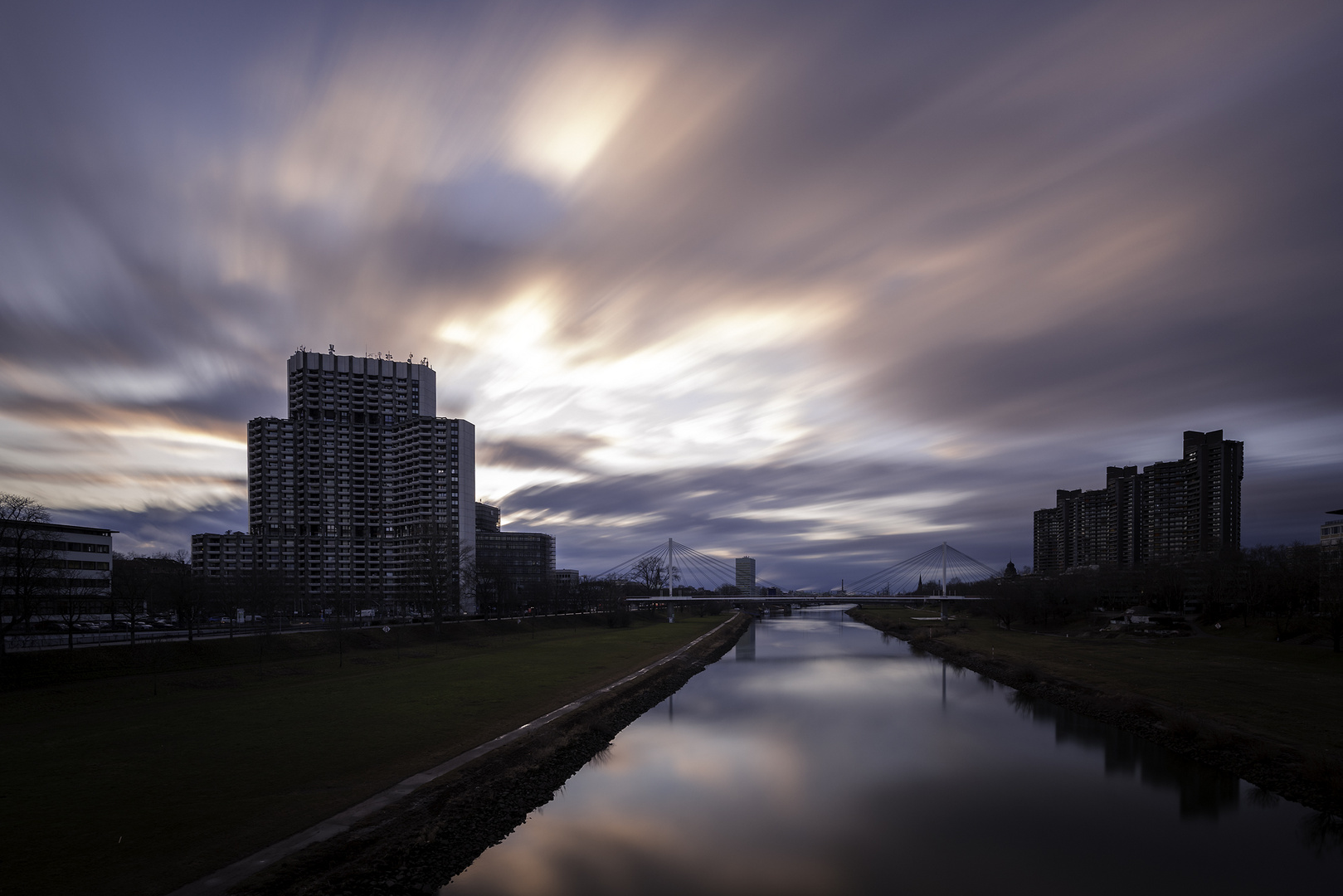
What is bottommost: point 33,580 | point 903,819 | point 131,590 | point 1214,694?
point 1214,694

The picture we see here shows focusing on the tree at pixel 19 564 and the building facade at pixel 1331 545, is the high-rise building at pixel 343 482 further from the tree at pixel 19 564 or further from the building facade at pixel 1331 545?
the building facade at pixel 1331 545

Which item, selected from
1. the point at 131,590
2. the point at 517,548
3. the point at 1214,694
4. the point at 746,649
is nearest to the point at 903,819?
the point at 1214,694

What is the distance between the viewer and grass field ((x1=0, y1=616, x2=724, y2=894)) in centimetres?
1405

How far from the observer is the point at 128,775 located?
19.2 metres

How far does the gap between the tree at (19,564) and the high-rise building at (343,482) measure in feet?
319

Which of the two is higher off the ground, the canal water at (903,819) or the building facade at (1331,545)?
the building facade at (1331,545)

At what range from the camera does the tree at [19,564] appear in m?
35.8

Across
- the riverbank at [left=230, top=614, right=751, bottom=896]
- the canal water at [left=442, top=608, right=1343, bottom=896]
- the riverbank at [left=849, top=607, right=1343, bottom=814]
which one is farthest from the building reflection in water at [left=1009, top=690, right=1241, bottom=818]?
the riverbank at [left=230, top=614, right=751, bottom=896]

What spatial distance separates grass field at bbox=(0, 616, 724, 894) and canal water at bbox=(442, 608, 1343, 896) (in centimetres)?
507

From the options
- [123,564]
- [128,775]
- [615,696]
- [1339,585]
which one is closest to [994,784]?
[615,696]

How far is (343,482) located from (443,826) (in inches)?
5743

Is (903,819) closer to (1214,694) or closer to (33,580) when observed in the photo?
(1214,694)

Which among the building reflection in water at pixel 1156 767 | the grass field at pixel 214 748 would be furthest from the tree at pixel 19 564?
the building reflection in water at pixel 1156 767

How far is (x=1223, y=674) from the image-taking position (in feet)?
137
